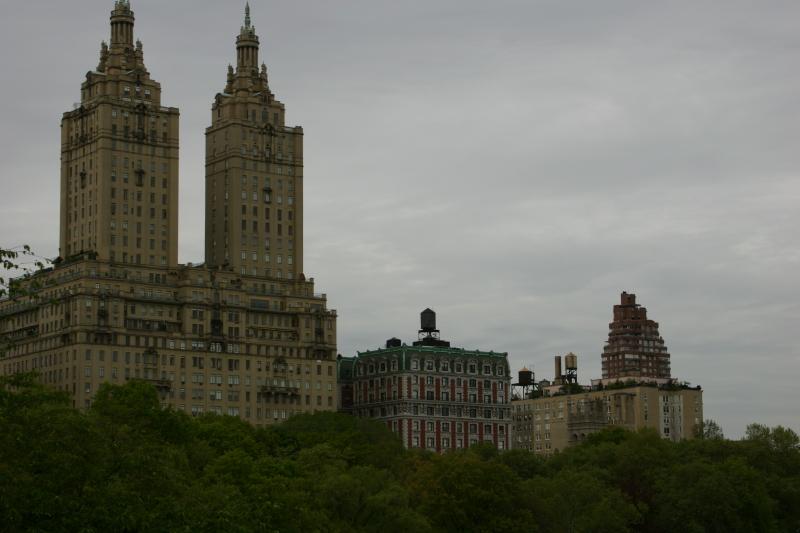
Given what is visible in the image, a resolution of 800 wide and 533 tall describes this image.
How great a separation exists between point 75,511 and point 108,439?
1233cm

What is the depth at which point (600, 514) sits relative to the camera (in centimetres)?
19050

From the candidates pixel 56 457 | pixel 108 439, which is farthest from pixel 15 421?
pixel 108 439

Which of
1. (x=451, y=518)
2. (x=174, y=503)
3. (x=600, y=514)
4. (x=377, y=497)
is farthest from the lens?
(x=600, y=514)

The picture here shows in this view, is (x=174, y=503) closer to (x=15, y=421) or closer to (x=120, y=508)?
(x=120, y=508)

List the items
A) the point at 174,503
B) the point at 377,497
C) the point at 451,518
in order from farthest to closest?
the point at 451,518 < the point at 377,497 < the point at 174,503

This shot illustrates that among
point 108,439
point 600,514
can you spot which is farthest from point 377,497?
point 108,439

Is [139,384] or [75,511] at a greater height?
[139,384]

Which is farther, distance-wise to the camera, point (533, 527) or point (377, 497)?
point (533, 527)

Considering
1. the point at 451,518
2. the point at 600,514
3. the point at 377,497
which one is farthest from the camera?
the point at 600,514

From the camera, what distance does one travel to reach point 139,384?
653ft

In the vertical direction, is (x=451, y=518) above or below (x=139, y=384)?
below

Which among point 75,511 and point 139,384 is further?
point 139,384

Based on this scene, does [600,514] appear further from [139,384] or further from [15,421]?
[15,421]

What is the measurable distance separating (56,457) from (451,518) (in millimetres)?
90641
